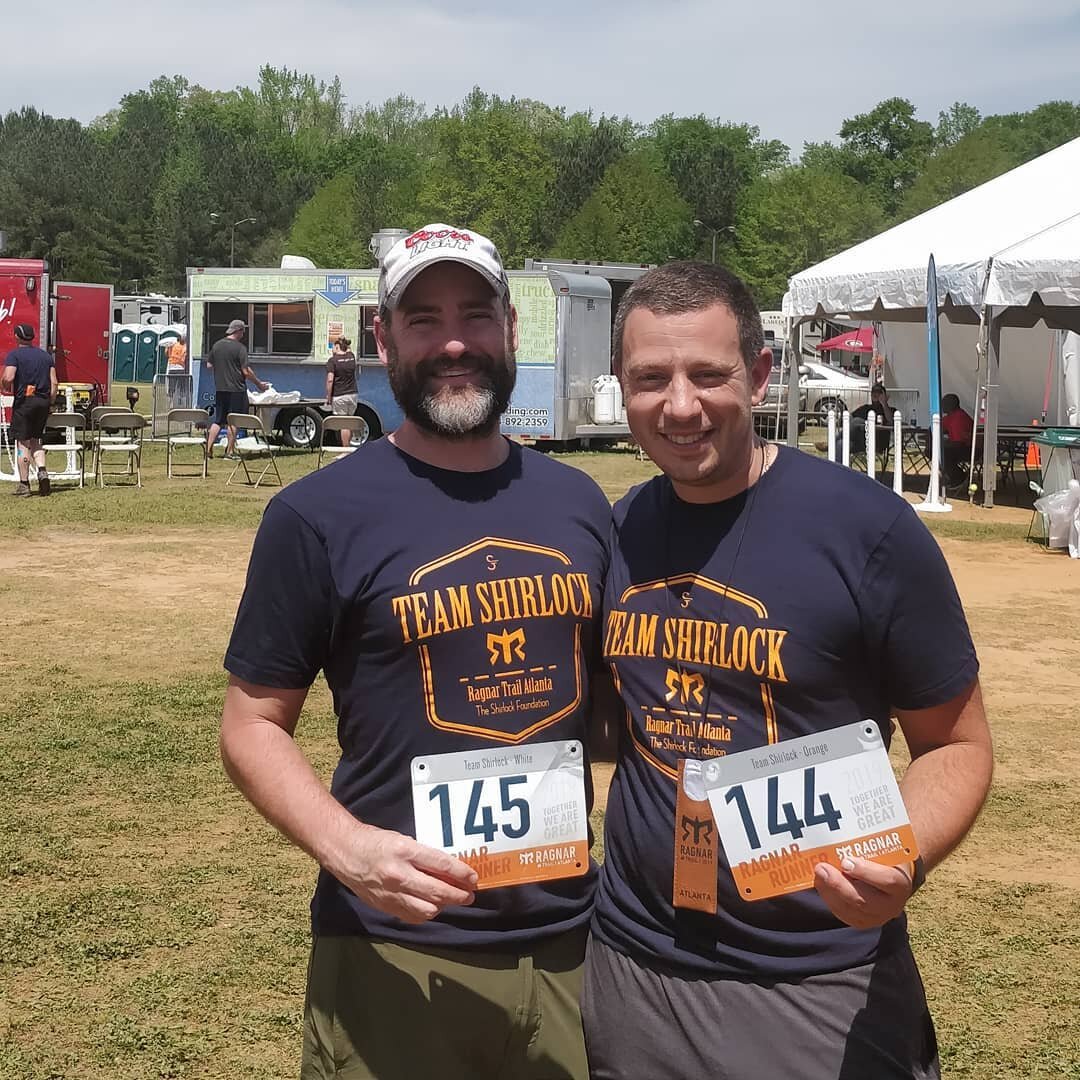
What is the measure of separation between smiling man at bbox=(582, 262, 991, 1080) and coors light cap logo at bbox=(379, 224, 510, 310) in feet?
1.17

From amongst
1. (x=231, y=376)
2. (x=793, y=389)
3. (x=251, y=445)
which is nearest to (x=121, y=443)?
(x=251, y=445)

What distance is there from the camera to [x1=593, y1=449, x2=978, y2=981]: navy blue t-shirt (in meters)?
2.00

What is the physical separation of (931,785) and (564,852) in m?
0.55

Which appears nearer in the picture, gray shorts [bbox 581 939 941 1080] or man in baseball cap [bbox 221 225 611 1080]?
gray shorts [bbox 581 939 941 1080]

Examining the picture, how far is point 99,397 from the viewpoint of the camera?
24094 mm

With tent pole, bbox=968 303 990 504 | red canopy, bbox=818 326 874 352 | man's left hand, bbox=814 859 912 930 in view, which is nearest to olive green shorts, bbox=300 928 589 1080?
man's left hand, bbox=814 859 912 930

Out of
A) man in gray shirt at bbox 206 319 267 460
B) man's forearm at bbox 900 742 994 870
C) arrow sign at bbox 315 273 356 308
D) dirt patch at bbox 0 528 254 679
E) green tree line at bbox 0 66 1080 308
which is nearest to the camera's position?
man's forearm at bbox 900 742 994 870

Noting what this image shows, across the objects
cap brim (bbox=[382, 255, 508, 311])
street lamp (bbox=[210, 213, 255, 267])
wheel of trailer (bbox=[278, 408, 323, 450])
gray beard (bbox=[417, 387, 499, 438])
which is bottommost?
gray beard (bbox=[417, 387, 499, 438])

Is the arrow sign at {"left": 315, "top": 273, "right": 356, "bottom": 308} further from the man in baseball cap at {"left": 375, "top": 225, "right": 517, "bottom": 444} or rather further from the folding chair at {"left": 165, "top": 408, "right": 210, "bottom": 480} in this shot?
the man in baseball cap at {"left": 375, "top": 225, "right": 517, "bottom": 444}

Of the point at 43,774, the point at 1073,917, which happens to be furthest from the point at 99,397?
the point at 1073,917

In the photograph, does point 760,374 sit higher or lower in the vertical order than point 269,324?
lower

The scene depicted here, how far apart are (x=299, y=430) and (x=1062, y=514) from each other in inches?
513

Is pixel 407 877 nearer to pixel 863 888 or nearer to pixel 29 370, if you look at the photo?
pixel 863 888

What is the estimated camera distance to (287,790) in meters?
2.09
